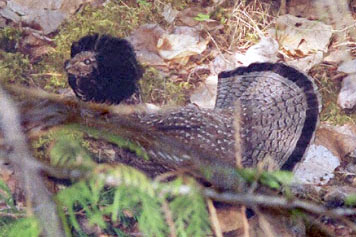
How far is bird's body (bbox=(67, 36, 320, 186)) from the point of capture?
2.21 metres

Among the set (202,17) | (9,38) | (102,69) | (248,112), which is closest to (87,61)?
(102,69)

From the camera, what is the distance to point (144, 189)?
938mm

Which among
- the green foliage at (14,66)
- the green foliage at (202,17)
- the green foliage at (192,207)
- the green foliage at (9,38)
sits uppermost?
the green foliage at (202,17)

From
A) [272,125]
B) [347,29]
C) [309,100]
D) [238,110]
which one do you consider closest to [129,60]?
[238,110]

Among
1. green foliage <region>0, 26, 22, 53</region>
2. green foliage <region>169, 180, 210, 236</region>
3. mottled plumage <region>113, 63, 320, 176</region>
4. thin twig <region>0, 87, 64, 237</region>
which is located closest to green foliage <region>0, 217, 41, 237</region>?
thin twig <region>0, 87, 64, 237</region>

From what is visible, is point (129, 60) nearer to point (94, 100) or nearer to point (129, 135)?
point (94, 100)

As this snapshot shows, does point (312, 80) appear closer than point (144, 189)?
No

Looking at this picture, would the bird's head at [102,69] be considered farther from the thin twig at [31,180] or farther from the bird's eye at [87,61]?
the thin twig at [31,180]

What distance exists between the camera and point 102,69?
231 centimetres

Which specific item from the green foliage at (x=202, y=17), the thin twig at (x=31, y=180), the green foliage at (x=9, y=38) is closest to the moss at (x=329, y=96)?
the green foliage at (x=202, y=17)

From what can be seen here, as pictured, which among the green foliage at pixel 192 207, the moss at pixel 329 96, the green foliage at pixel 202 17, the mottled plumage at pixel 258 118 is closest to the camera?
the green foliage at pixel 192 207

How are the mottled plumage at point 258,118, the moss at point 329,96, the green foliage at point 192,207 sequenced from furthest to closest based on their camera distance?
the moss at point 329,96 → the mottled plumage at point 258,118 → the green foliage at point 192,207

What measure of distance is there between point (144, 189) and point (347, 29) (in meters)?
2.02

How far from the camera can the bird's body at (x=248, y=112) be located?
2.21 metres
